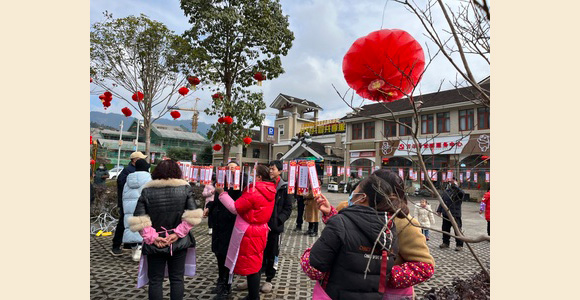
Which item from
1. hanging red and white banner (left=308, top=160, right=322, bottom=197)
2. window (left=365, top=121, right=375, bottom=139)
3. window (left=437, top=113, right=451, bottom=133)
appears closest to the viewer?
hanging red and white banner (left=308, top=160, right=322, bottom=197)

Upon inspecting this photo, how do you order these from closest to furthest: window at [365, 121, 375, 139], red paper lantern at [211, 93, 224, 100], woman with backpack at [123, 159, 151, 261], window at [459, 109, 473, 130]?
1. woman with backpack at [123, 159, 151, 261]
2. red paper lantern at [211, 93, 224, 100]
3. window at [459, 109, 473, 130]
4. window at [365, 121, 375, 139]

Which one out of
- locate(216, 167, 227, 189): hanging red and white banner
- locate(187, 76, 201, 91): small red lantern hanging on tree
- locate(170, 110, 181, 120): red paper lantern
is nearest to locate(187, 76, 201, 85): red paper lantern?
locate(187, 76, 201, 91): small red lantern hanging on tree

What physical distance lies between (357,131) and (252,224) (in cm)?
2571

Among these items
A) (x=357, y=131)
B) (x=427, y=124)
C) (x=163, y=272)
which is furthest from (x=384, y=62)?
(x=357, y=131)

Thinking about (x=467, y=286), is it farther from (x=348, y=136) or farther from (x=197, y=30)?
(x=348, y=136)

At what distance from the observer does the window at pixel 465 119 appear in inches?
840

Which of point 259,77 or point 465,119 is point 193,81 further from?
point 465,119

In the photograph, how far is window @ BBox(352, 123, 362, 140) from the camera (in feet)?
91.7

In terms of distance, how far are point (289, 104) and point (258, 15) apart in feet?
86.0

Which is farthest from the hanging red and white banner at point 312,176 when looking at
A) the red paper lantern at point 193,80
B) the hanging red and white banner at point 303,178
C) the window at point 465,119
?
the window at point 465,119

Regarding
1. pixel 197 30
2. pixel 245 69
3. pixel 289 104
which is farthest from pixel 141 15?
pixel 289 104

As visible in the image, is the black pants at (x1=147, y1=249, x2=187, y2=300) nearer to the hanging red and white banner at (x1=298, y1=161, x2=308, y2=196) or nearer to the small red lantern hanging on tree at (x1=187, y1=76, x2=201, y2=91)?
the hanging red and white banner at (x1=298, y1=161, x2=308, y2=196)

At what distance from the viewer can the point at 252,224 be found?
3363mm

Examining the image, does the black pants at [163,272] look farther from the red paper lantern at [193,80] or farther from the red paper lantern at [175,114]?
the red paper lantern at [175,114]
